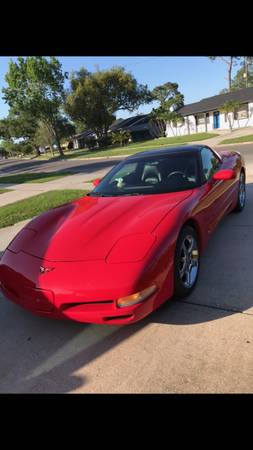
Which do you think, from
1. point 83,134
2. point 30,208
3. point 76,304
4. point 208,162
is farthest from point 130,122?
point 76,304

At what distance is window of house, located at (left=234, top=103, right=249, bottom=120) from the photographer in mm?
32469

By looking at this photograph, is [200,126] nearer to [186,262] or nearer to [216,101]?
[216,101]

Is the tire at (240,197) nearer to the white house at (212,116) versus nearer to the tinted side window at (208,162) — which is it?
the tinted side window at (208,162)

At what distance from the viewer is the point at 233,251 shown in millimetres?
4086

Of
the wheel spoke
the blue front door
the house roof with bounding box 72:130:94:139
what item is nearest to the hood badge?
the wheel spoke

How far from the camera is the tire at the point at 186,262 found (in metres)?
2.88

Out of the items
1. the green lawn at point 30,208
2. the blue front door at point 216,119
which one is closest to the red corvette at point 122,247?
the green lawn at point 30,208

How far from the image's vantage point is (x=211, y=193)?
3.92 metres

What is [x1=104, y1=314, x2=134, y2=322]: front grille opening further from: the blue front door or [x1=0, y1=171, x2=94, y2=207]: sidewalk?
A: the blue front door

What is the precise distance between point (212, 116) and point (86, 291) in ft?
120

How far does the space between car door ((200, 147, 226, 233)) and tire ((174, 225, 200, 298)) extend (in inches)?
19.0
